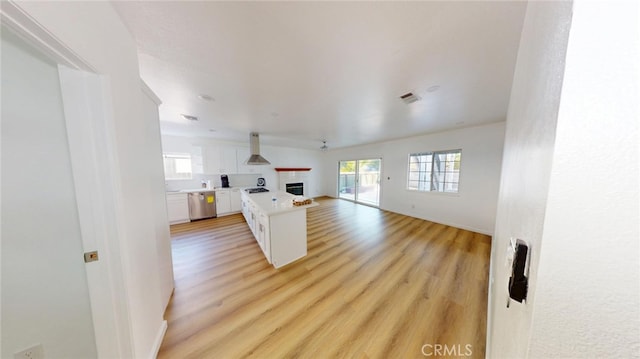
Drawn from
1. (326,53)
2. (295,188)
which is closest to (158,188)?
(326,53)

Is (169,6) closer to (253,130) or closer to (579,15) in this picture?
(579,15)

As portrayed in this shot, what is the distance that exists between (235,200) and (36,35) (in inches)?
177

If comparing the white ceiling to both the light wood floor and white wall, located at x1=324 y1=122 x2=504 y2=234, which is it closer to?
white wall, located at x1=324 y1=122 x2=504 y2=234

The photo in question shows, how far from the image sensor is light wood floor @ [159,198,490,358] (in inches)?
55.1

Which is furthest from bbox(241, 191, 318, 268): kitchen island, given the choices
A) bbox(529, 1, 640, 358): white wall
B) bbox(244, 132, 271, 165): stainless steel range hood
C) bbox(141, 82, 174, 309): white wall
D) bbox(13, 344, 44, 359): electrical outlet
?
bbox(529, 1, 640, 358): white wall

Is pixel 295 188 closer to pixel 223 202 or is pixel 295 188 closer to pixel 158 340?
pixel 223 202

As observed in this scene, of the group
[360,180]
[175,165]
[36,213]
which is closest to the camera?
[36,213]

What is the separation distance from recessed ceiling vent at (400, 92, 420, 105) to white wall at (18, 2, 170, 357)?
242 centimetres

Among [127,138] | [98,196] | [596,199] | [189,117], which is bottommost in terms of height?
[98,196]

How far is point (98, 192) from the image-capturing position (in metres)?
0.91

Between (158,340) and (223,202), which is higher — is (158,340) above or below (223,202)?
below

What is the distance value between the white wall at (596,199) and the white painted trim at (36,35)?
55.5 inches

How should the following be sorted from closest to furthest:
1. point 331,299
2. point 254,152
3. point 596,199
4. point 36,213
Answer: point 596,199, point 36,213, point 331,299, point 254,152

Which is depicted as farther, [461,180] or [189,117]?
[461,180]
